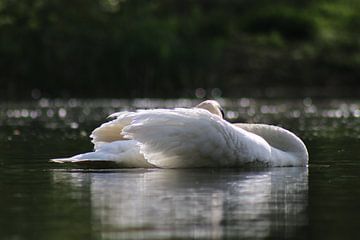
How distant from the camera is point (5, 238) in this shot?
29.6 ft

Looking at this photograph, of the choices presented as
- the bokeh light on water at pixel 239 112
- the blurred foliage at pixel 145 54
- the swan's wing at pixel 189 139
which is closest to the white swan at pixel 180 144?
the swan's wing at pixel 189 139

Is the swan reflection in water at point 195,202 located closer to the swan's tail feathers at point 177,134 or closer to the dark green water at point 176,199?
the dark green water at point 176,199

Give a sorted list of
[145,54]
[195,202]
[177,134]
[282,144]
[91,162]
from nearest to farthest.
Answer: [195,202]
[177,134]
[91,162]
[282,144]
[145,54]

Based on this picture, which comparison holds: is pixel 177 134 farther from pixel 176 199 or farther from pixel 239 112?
pixel 239 112

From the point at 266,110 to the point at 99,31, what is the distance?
13844 millimetres

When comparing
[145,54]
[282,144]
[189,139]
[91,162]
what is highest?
[145,54]

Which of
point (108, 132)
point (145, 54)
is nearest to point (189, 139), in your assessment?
point (108, 132)

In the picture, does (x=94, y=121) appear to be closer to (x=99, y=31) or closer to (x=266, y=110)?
(x=266, y=110)

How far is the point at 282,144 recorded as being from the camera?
1602 centimetres

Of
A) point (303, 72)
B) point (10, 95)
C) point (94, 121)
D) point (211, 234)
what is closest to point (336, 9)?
point (303, 72)

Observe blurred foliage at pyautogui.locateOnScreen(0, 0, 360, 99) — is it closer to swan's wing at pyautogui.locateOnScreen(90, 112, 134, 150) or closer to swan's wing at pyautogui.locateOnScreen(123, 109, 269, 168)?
swan's wing at pyautogui.locateOnScreen(90, 112, 134, 150)

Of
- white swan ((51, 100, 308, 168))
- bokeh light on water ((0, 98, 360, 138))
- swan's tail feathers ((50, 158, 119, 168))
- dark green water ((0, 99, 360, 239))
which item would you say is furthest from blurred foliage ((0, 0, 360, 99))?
white swan ((51, 100, 308, 168))

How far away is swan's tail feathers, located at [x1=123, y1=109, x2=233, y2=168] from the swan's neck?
1045 mm

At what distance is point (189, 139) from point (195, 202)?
3447 millimetres
